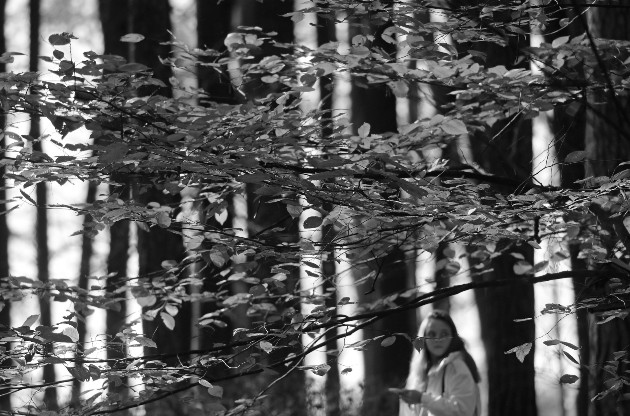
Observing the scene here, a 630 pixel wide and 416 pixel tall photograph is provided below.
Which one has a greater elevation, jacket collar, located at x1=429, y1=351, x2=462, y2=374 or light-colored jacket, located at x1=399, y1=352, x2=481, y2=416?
jacket collar, located at x1=429, y1=351, x2=462, y2=374

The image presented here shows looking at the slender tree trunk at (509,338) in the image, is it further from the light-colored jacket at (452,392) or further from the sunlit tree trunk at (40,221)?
the sunlit tree trunk at (40,221)

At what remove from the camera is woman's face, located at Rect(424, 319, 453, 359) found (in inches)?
232

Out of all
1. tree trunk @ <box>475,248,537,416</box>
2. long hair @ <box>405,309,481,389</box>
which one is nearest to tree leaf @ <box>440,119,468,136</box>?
long hair @ <box>405,309,481,389</box>

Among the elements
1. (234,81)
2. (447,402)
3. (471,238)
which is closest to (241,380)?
(447,402)

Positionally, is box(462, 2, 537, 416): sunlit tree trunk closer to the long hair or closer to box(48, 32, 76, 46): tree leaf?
the long hair

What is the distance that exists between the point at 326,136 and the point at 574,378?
1662 millimetres

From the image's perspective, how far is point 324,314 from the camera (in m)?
4.53

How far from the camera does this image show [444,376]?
19.1 ft

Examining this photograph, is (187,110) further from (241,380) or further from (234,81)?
(241,380)

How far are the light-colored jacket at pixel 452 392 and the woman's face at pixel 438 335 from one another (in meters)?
0.07

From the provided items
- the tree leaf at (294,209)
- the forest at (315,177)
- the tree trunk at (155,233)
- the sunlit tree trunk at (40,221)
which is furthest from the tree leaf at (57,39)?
the sunlit tree trunk at (40,221)

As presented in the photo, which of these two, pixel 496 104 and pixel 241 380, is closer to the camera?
pixel 496 104

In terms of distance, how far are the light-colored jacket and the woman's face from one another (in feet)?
0.22

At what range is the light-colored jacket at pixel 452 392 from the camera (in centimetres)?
571
